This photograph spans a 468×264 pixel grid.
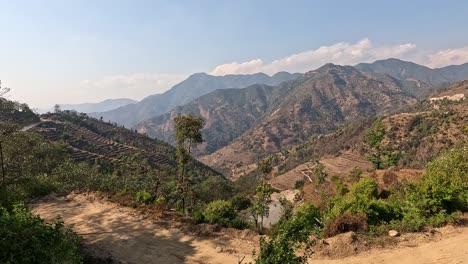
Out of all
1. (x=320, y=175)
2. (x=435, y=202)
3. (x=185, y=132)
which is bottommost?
(x=320, y=175)

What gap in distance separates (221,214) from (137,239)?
505 cm

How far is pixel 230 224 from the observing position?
20.2 meters

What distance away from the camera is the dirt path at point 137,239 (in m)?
16.8

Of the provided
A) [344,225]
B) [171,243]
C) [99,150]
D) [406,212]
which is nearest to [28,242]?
[171,243]

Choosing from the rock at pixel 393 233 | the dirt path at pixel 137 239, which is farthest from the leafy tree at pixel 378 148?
A: the dirt path at pixel 137 239

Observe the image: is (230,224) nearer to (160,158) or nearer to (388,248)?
(388,248)

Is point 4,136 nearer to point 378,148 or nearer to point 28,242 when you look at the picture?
point 28,242

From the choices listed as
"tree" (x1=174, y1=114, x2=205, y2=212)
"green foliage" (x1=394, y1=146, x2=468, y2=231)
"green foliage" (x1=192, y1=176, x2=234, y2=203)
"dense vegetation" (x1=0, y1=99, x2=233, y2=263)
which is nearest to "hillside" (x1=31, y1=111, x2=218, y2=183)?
"green foliage" (x1=192, y1=176, x2=234, y2=203)

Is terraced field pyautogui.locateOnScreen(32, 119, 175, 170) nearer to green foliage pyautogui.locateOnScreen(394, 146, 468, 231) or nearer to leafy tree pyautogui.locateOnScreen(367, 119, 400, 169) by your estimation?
leafy tree pyautogui.locateOnScreen(367, 119, 400, 169)

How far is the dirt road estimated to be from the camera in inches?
594

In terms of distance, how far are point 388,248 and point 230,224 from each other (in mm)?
8172

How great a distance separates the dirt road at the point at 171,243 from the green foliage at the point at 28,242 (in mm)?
7385

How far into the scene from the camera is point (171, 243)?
18.3 meters

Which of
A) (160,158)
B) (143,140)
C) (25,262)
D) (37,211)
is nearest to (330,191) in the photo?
(37,211)
